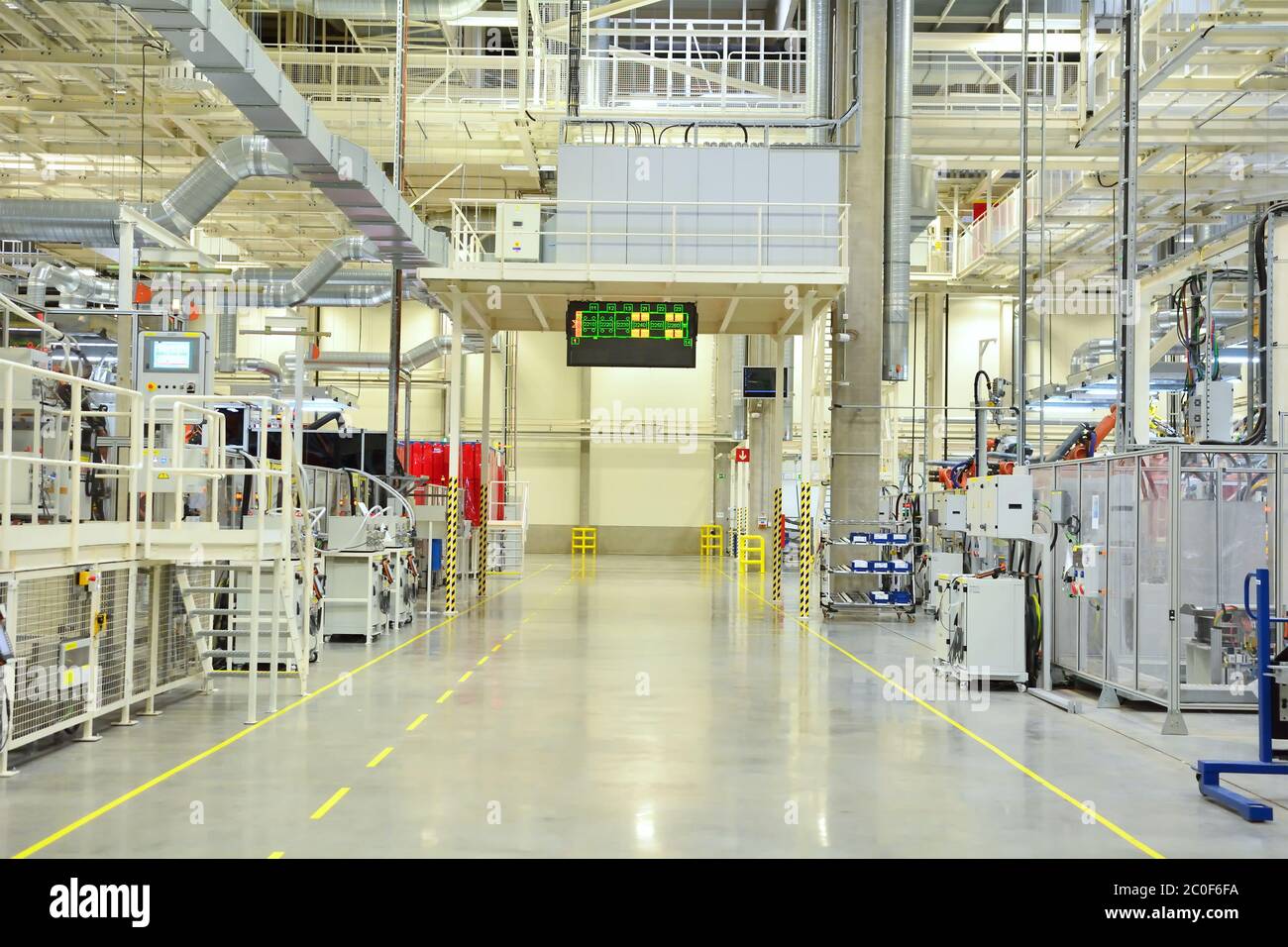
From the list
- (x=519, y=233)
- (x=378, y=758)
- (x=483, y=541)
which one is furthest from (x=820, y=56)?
(x=378, y=758)

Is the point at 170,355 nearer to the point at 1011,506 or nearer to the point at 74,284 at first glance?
the point at 1011,506

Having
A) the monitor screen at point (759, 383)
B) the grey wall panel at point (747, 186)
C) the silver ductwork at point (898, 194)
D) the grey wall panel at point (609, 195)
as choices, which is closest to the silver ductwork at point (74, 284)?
the grey wall panel at point (609, 195)

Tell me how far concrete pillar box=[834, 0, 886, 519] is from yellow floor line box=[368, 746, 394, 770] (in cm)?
1409

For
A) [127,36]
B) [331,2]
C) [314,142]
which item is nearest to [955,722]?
[314,142]

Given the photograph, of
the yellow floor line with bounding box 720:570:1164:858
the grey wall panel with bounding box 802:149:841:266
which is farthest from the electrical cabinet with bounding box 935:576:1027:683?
the grey wall panel with bounding box 802:149:841:266

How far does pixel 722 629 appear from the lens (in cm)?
1852

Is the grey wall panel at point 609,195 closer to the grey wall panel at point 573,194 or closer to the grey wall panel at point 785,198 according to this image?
the grey wall panel at point 573,194

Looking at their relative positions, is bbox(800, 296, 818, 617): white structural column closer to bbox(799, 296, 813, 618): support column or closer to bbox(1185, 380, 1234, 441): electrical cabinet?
bbox(799, 296, 813, 618): support column

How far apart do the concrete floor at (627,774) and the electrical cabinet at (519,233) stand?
8.10m

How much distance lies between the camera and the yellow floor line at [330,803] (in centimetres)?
702

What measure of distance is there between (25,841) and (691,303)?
50.7ft

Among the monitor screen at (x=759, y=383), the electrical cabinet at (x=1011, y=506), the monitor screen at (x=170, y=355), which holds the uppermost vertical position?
the monitor screen at (x=759, y=383)

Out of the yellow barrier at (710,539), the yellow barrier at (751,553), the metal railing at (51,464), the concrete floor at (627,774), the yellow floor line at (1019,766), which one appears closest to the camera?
the concrete floor at (627,774)

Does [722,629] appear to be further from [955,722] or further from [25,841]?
[25,841]
